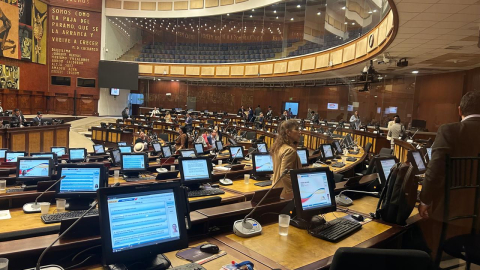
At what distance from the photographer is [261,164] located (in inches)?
213

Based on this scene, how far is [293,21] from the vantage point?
58.9ft

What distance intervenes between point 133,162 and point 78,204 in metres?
2.01

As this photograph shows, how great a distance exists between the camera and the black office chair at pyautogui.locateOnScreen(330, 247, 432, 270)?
1321 mm

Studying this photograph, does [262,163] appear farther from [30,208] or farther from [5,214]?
[5,214]

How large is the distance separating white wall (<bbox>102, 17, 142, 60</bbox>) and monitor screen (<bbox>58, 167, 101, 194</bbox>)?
1940 cm

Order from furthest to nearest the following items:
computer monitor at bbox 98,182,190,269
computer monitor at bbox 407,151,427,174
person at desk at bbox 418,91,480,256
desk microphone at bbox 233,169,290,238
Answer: computer monitor at bbox 407,151,427,174
person at desk at bbox 418,91,480,256
desk microphone at bbox 233,169,290,238
computer monitor at bbox 98,182,190,269

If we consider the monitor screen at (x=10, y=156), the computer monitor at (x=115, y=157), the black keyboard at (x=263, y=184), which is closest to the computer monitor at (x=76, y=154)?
the computer monitor at (x=115, y=157)

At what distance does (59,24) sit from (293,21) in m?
13.5

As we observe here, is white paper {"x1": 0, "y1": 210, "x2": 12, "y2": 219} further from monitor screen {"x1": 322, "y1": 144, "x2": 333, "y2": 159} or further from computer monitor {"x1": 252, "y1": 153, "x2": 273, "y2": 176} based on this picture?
monitor screen {"x1": 322, "y1": 144, "x2": 333, "y2": 159}

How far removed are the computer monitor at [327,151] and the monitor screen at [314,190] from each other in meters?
4.58

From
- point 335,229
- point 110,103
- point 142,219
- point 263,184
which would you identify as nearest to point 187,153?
point 263,184

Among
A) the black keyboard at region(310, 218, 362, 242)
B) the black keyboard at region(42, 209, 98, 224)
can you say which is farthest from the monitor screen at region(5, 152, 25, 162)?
the black keyboard at region(310, 218, 362, 242)

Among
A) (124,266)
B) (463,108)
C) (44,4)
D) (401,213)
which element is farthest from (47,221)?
(44,4)

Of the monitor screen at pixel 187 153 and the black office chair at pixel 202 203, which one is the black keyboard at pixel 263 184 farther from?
the black office chair at pixel 202 203
